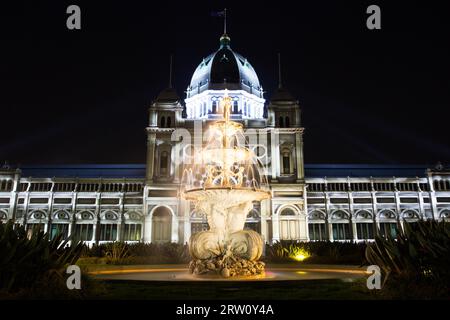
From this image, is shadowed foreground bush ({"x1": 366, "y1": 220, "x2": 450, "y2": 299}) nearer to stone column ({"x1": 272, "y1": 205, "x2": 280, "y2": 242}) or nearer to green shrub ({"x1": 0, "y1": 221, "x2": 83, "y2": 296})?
green shrub ({"x1": 0, "y1": 221, "x2": 83, "y2": 296})

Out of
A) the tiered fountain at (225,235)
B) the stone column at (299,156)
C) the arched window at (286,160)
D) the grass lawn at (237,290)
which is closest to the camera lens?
the grass lawn at (237,290)

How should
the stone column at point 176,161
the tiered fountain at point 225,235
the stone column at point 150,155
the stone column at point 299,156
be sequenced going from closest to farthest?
1. the tiered fountain at point 225,235
2. the stone column at point 176,161
3. the stone column at point 150,155
4. the stone column at point 299,156

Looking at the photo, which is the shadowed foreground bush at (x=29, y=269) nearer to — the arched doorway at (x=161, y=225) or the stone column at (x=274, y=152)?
the arched doorway at (x=161, y=225)

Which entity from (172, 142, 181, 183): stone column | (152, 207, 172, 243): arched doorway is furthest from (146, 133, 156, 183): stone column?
(152, 207, 172, 243): arched doorway

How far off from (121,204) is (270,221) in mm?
17230

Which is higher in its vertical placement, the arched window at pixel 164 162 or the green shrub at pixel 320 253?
the arched window at pixel 164 162

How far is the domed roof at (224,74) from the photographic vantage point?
170 feet

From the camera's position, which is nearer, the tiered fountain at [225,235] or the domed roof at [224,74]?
the tiered fountain at [225,235]

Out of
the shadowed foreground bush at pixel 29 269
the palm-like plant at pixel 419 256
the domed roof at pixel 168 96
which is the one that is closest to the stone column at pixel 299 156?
the domed roof at pixel 168 96

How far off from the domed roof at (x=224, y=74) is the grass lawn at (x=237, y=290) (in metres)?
42.5

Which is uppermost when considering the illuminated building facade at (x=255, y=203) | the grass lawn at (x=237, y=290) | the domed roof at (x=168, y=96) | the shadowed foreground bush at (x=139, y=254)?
the domed roof at (x=168, y=96)

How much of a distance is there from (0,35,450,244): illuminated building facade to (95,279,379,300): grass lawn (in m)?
30.8
